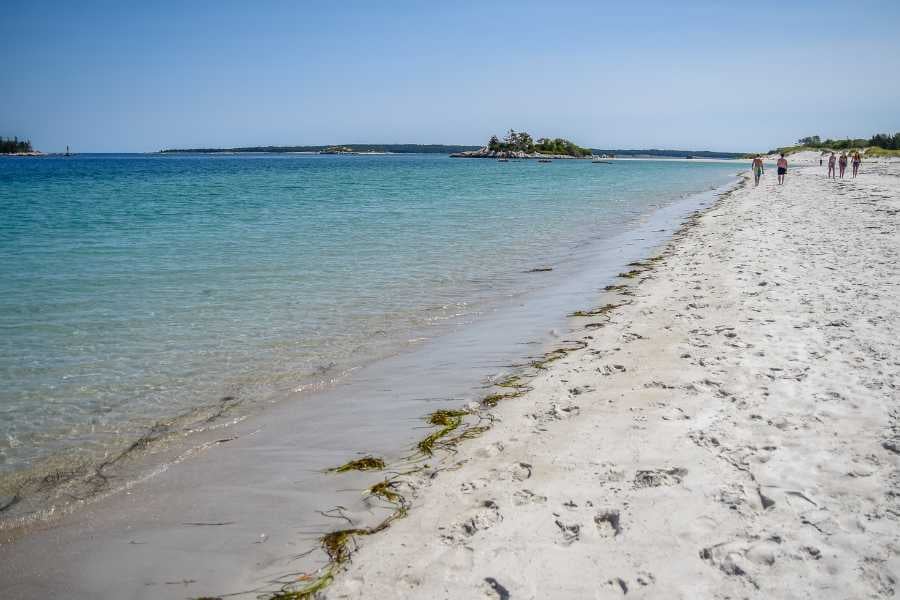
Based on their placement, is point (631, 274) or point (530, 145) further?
point (530, 145)

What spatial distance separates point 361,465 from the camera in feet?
14.4

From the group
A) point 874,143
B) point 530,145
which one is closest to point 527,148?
point 530,145

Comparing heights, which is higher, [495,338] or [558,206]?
[558,206]

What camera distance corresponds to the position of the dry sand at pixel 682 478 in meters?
2.85

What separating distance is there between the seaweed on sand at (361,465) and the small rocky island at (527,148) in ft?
512

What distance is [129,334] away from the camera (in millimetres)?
7859

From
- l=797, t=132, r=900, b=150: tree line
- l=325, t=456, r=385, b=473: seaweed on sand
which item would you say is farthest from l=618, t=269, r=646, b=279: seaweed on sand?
l=797, t=132, r=900, b=150: tree line

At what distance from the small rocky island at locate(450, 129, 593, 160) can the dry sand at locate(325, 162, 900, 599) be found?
154m

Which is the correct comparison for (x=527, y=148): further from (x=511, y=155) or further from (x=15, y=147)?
(x=15, y=147)

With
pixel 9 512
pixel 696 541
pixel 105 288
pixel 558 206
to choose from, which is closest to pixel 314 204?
pixel 558 206

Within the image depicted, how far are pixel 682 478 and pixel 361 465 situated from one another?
96.2 inches

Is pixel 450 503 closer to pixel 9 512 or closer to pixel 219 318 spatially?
pixel 9 512

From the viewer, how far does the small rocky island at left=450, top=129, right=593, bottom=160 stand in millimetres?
160250

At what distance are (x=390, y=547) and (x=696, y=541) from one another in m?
1.80
